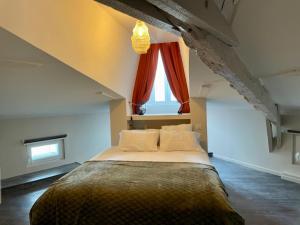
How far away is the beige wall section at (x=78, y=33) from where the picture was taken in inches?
73.7

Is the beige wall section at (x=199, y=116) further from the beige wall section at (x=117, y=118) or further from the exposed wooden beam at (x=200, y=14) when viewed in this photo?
the exposed wooden beam at (x=200, y=14)

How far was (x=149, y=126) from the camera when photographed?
4.50 metres

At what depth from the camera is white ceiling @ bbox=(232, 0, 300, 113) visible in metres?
1.43

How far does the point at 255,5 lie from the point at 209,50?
0.36 m

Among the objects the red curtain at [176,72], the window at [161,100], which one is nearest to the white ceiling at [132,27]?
the red curtain at [176,72]

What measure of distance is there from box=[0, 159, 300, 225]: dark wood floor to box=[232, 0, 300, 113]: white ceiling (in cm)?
135

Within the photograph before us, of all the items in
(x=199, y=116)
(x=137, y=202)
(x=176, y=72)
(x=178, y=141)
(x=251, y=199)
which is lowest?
(x=251, y=199)

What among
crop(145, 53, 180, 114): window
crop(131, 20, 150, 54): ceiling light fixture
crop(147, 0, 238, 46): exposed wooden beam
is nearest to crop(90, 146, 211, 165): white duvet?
crop(131, 20, 150, 54): ceiling light fixture

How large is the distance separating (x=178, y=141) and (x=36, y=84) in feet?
6.48

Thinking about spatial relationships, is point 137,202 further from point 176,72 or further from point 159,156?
point 176,72

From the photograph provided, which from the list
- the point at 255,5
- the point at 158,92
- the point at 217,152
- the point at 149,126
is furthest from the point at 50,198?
the point at 217,152

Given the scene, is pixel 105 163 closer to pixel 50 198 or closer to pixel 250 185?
pixel 50 198

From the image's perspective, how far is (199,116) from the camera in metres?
4.09

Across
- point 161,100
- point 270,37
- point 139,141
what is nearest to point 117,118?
point 139,141
